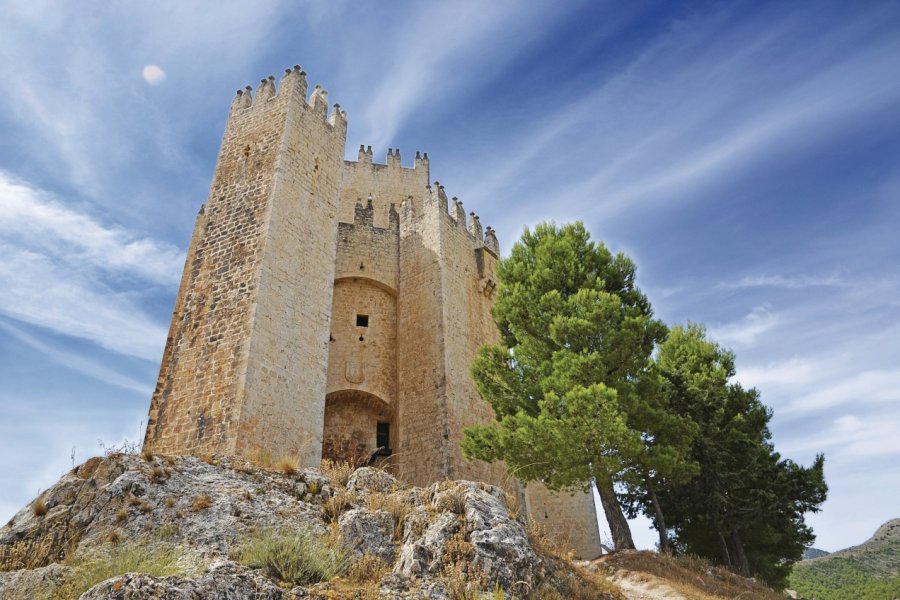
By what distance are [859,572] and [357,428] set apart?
1385 inches

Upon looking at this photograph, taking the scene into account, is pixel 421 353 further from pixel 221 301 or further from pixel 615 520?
pixel 615 520

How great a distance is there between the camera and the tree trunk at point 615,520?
11.2 m

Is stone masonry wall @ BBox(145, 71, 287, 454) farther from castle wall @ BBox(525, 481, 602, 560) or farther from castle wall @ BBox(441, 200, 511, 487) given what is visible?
castle wall @ BBox(525, 481, 602, 560)

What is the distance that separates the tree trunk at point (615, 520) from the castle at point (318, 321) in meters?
4.09

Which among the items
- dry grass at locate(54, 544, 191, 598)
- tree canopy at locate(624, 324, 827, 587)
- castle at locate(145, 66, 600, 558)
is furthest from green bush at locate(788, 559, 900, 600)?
dry grass at locate(54, 544, 191, 598)

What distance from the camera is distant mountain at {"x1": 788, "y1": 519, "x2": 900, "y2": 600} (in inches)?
1081

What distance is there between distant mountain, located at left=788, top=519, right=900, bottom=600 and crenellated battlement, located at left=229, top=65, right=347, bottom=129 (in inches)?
1082

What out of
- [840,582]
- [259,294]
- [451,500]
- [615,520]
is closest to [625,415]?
[615,520]

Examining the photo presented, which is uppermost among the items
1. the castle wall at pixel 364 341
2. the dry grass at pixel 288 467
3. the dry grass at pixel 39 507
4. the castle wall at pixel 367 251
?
the castle wall at pixel 367 251

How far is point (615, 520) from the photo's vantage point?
1146 centimetres

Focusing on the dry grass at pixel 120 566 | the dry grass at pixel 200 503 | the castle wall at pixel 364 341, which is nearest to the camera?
the dry grass at pixel 120 566

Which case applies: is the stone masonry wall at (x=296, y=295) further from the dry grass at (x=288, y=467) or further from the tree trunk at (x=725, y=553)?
the tree trunk at (x=725, y=553)

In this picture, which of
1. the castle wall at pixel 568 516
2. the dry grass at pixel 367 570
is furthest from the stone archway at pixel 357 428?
the dry grass at pixel 367 570

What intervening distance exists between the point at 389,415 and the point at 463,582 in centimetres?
1164
